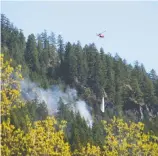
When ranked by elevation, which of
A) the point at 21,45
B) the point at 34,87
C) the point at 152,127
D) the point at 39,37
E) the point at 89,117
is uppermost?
the point at 39,37

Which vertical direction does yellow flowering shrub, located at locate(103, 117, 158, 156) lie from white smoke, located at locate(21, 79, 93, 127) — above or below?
below

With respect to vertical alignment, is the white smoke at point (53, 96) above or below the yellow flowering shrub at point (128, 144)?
above

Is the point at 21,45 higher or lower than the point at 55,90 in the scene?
higher

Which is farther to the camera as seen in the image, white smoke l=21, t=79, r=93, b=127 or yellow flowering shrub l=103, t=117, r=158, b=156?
white smoke l=21, t=79, r=93, b=127

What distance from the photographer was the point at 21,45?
103750mm

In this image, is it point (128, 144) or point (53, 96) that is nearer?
point (128, 144)

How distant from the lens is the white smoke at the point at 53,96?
83562 mm

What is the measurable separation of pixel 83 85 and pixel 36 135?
67.8m

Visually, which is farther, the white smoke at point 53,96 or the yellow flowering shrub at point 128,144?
the white smoke at point 53,96

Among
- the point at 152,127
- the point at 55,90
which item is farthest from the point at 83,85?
the point at 152,127

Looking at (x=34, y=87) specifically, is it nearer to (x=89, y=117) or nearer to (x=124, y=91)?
(x=89, y=117)

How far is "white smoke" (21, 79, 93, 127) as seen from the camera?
274 ft

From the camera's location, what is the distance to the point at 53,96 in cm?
8838

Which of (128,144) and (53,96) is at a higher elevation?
(53,96)
